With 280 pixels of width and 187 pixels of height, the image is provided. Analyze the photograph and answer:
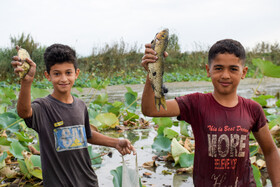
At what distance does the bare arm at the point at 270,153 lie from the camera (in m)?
1.52

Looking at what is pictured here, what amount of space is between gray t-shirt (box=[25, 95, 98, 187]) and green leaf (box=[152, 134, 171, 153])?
901mm

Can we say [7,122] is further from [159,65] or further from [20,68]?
[159,65]

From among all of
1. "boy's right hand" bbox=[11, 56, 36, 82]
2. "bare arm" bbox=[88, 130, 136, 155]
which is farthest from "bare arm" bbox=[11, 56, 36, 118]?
"bare arm" bbox=[88, 130, 136, 155]

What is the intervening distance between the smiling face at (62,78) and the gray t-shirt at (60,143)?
0.06 meters

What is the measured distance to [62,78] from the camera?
166cm

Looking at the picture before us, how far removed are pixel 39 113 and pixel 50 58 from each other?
0.34 m

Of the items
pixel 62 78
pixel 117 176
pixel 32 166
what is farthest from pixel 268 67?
pixel 32 166

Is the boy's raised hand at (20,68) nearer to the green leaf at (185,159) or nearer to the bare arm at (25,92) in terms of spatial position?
the bare arm at (25,92)

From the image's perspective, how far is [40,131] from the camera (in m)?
1.56

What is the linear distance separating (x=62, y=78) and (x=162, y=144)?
1170 millimetres

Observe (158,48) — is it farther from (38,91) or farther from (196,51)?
(196,51)

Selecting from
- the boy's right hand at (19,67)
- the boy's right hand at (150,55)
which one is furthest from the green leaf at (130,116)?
the boy's right hand at (150,55)

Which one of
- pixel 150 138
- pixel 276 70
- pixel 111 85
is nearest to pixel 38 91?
pixel 150 138

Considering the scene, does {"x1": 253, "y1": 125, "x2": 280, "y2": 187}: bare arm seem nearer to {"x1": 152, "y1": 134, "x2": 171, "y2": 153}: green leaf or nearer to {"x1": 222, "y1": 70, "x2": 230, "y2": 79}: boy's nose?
{"x1": 222, "y1": 70, "x2": 230, "y2": 79}: boy's nose
